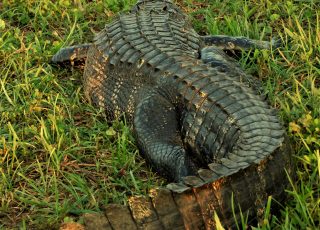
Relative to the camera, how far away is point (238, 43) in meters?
5.41

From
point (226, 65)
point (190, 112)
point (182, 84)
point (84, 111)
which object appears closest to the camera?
point (190, 112)

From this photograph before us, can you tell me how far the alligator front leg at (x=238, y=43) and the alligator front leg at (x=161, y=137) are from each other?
3.96 feet

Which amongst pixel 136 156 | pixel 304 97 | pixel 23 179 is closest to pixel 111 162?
pixel 136 156

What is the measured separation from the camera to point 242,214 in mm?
3107

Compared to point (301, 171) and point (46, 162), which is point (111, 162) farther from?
point (301, 171)

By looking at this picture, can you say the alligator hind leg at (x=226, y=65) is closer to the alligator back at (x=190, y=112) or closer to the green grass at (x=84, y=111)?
the alligator back at (x=190, y=112)

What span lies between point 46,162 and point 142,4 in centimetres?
232

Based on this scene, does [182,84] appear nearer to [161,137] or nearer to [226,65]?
[161,137]

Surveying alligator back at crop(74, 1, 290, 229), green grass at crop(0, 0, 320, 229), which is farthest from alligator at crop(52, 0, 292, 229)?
green grass at crop(0, 0, 320, 229)

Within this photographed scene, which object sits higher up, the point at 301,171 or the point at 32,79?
the point at 301,171

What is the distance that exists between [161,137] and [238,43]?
5.10 ft

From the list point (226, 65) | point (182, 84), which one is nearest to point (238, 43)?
point (226, 65)

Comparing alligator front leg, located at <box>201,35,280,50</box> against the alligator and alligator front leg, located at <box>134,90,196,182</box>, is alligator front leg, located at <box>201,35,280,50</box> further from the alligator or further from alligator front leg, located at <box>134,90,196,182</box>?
alligator front leg, located at <box>134,90,196,182</box>

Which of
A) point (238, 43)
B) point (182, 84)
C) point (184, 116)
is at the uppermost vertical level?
point (182, 84)
